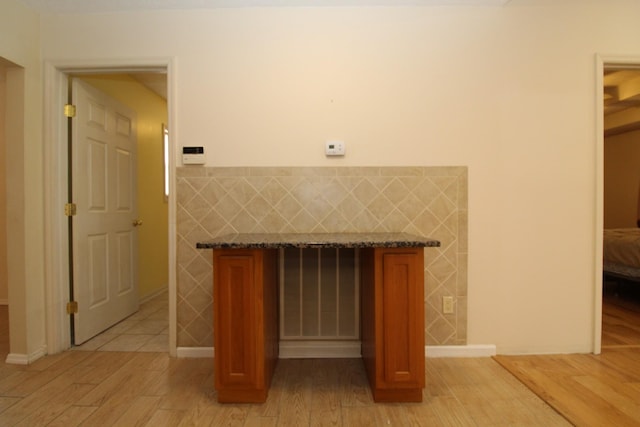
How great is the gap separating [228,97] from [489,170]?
1.88m

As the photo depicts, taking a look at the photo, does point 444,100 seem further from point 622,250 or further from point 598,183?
point 622,250

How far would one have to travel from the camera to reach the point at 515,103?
207 cm

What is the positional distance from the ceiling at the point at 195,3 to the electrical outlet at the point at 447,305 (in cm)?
202

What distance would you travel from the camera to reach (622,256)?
10.6 ft

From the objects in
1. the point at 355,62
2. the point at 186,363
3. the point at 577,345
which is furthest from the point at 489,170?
Result: the point at 186,363

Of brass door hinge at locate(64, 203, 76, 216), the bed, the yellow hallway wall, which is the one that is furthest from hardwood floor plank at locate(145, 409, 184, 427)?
the bed

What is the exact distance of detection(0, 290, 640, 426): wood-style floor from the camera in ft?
4.80

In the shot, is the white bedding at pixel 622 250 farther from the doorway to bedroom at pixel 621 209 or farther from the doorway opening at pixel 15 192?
the doorway opening at pixel 15 192

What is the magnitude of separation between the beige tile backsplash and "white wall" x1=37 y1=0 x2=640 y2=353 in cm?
9

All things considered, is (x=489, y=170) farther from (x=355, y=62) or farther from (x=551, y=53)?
(x=355, y=62)

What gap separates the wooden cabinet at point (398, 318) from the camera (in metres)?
1.52

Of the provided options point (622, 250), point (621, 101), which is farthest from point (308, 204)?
point (621, 101)

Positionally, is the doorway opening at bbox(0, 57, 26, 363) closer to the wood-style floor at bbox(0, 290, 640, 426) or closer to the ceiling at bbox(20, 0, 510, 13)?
the wood-style floor at bbox(0, 290, 640, 426)

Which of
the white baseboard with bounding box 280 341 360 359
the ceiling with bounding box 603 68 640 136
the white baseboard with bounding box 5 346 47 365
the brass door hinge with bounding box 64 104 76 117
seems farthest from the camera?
the ceiling with bounding box 603 68 640 136
